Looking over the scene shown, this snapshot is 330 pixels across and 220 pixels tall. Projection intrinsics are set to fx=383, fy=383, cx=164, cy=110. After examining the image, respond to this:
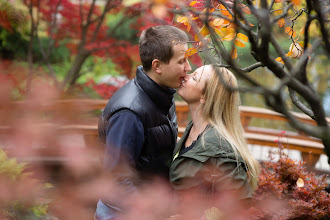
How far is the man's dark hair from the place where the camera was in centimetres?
270

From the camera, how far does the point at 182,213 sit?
1.44 meters

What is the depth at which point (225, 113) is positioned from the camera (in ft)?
9.04

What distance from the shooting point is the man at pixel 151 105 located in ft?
8.20

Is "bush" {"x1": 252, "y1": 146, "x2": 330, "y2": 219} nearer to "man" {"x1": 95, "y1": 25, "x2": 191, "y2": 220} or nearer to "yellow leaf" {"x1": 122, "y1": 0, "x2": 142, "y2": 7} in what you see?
"man" {"x1": 95, "y1": 25, "x2": 191, "y2": 220}

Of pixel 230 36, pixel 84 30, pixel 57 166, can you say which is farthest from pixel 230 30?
pixel 84 30

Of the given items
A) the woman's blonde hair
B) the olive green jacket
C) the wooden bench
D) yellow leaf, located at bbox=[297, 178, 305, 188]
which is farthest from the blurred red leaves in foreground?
yellow leaf, located at bbox=[297, 178, 305, 188]

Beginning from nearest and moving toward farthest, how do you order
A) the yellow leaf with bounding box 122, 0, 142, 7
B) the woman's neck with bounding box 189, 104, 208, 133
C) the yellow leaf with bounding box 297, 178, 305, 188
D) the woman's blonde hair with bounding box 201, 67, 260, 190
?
the woman's blonde hair with bounding box 201, 67, 260, 190
the woman's neck with bounding box 189, 104, 208, 133
the yellow leaf with bounding box 297, 178, 305, 188
the yellow leaf with bounding box 122, 0, 142, 7

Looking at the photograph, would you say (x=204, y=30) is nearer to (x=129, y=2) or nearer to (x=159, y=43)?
(x=159, y=43)

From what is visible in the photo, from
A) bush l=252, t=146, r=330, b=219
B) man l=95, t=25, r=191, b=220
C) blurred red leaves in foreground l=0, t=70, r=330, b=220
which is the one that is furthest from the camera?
bush l=252, t=146, r=330, b=219

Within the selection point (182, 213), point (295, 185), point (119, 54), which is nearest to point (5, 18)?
point (119, 54)

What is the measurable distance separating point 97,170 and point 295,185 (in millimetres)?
3052

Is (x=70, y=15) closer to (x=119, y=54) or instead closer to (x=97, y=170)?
(x=119, y=54)

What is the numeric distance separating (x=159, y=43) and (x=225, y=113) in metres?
0.69

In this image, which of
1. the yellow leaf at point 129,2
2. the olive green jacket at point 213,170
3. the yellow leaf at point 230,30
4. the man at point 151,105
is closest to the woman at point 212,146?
the olive green jacket at point 213,170
